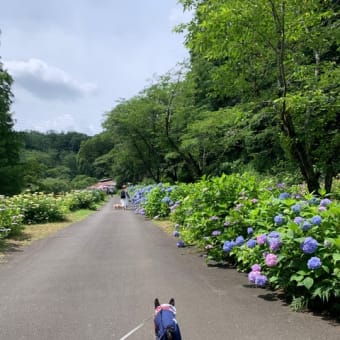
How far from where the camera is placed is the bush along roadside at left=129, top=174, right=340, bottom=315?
12.0 feet

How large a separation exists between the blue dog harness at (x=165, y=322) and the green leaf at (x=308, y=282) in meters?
1.73

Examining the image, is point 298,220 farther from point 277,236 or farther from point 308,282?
point 308,282

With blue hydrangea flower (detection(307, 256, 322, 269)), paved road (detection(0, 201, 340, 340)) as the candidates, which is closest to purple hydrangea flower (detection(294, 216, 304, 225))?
blue hydrangea flower (detection(307, 256, 322, 269))

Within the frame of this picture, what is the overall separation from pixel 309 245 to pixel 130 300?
7.02 ft

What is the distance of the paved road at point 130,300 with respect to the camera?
3557mm

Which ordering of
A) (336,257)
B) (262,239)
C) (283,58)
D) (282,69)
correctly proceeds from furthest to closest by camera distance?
(283,58), (282,69), (262,239), (336,257)

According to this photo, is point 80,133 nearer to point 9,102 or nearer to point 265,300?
point 9,102

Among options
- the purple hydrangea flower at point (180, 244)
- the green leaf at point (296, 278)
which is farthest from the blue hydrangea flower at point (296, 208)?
the purple hydrangea flower at point (180, 244)

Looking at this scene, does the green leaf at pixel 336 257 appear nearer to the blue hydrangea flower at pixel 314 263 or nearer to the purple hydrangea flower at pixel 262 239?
the blue hydrangea flower at pixel 314 263

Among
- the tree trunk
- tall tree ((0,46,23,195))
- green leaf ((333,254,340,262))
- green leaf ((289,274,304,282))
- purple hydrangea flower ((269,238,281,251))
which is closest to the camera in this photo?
green leaf ((333,254,340,262))

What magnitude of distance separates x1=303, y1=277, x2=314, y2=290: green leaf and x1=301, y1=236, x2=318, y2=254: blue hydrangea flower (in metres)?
0.25

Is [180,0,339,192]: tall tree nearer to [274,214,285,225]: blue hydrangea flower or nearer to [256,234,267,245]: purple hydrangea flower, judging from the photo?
[274,214,285,225]: blue hydrangea flower

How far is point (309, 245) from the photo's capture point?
3.62 m

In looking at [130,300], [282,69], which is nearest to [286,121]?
[282,69]
